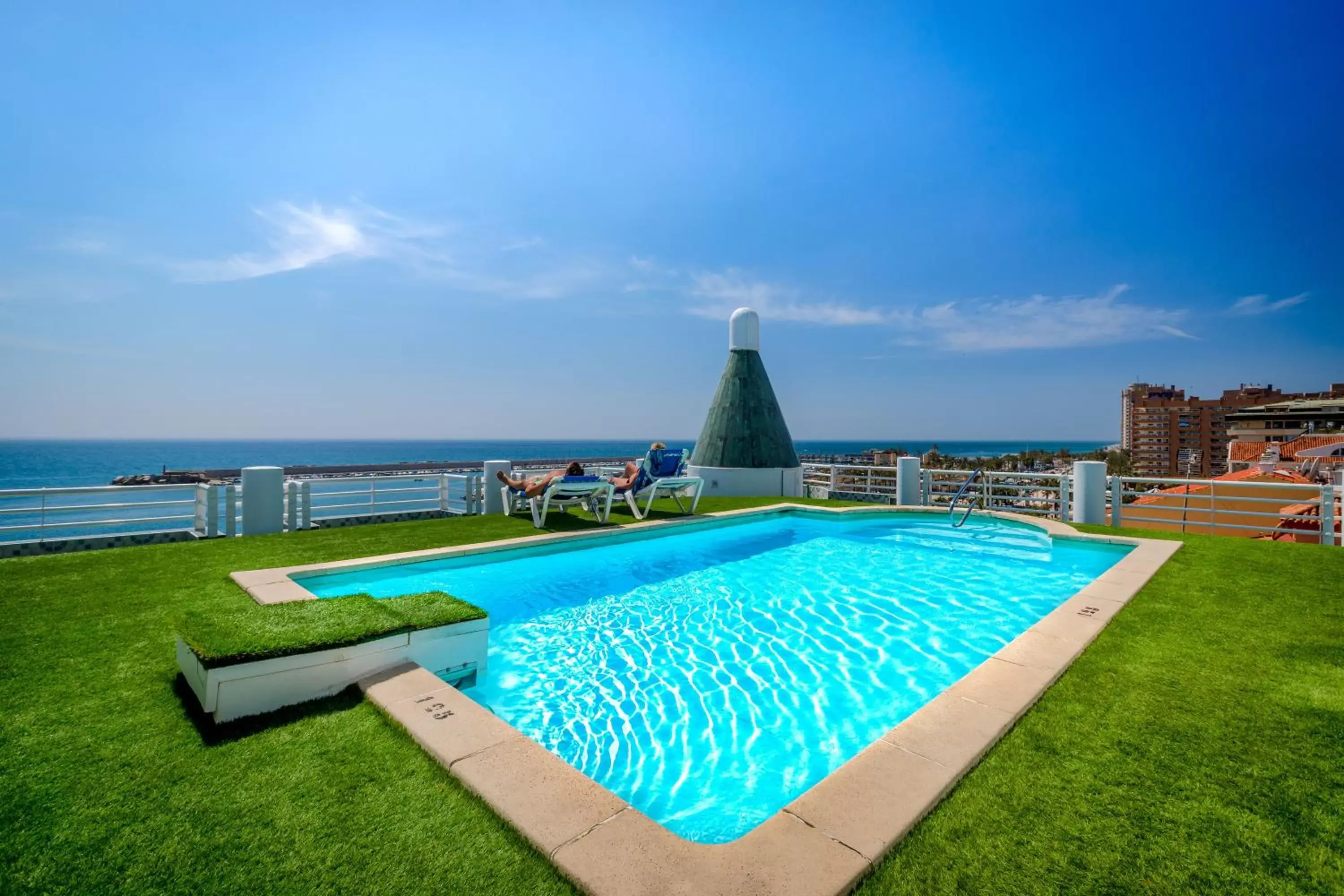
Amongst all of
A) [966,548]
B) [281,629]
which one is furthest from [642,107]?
[281,629]

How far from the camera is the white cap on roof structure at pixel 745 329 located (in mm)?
15336

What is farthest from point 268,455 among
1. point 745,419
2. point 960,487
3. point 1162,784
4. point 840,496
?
point 1162,784

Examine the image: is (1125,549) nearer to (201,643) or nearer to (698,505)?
(698,505)

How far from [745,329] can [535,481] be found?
8232mm

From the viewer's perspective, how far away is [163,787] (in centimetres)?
208

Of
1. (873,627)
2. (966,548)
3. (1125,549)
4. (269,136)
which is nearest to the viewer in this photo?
(873,627)

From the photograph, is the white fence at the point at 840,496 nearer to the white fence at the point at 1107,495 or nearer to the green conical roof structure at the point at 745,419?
the white fence at the point at 1107,495

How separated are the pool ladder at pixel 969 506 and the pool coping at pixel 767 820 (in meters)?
6.44

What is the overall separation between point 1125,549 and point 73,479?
237ft

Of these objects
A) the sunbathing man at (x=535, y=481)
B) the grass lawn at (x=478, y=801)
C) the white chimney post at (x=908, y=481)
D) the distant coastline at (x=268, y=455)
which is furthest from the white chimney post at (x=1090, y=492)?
the distant coastline at (x=268, y=455)

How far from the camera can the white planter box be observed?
2.62 meters

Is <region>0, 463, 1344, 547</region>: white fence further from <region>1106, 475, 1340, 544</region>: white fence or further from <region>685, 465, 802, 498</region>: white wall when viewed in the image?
<region>685, 465, 802, 498</region>: white wall

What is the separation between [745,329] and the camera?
15.4 metres

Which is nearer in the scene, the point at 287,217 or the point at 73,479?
the point at 287,217
